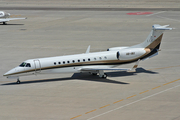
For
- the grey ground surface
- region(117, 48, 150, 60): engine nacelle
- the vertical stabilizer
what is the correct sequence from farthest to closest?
the vertical stabilizer, region(117, 48, 150, 60): engine nacelle, the grey ground surface

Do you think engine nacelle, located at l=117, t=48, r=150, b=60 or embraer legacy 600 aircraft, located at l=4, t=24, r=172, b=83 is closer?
embraer legacy 600 aircraft, located at l=4, t=24, r=172, b=83

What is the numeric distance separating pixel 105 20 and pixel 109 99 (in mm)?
53113

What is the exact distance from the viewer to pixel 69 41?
53969 mm

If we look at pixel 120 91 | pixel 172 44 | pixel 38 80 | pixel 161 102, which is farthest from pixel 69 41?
pixel 161 102

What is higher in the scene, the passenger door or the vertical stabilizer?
the vertical stabilizer

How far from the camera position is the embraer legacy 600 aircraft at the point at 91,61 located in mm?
31219

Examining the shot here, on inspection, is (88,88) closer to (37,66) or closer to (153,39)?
(37,66)

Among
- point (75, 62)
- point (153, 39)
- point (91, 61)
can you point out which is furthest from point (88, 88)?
point (153, 39)

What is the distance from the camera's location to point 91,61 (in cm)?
3269

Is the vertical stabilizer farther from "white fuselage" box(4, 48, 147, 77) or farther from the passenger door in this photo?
the passenger door

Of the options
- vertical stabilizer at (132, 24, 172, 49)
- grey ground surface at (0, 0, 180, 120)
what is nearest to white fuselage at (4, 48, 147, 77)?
vertical stabilizer at (132, 24, 172, 49)

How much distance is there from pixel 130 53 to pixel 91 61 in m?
4.31

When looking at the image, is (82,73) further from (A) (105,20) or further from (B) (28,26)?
(A) (105,20)

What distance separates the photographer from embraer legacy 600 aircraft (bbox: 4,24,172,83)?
3122 cm
